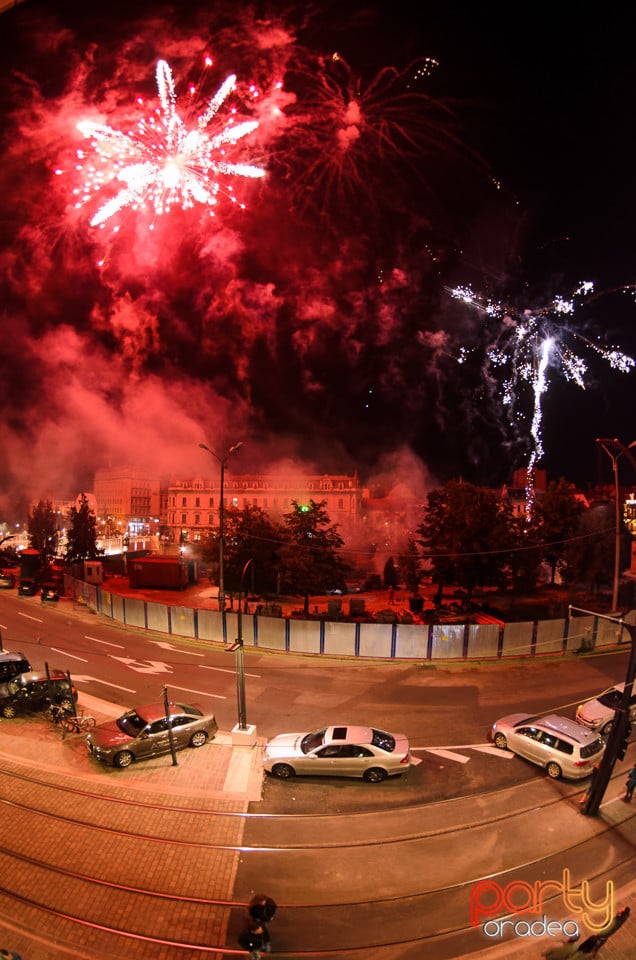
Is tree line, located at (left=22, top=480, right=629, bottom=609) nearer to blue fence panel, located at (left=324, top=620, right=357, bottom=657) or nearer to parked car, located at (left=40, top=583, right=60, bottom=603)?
blue fence panel, located at (left=324, top=620, right=357, bottom=657)

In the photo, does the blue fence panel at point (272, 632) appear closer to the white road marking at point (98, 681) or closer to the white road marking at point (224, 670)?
the white road marking at point (224, 670)

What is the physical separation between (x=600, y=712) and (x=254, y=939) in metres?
12.4

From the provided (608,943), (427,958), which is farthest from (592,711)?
(427,958)

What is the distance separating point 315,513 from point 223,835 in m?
22.8

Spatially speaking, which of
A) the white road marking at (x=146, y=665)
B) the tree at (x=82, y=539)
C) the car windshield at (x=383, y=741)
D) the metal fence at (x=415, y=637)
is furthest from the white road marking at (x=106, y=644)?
the tree at (x=82, y=539)

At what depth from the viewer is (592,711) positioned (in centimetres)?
1504

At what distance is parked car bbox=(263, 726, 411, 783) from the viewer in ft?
39.9

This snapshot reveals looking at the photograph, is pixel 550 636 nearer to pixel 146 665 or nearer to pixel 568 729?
pixel 568 729

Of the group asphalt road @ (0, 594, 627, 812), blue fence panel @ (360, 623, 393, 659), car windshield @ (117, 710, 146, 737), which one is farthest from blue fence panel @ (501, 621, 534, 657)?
car windshield @ (117, 710, 146, 737)

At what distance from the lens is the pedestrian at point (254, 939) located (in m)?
6.91

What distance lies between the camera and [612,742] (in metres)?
10.2

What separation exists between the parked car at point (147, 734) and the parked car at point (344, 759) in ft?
7.89

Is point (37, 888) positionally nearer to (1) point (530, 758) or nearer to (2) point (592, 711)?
(1) point (530, 758)

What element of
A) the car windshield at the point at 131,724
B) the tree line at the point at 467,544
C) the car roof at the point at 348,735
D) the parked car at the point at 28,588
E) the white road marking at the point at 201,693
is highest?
the tree line at the point at 467,544
